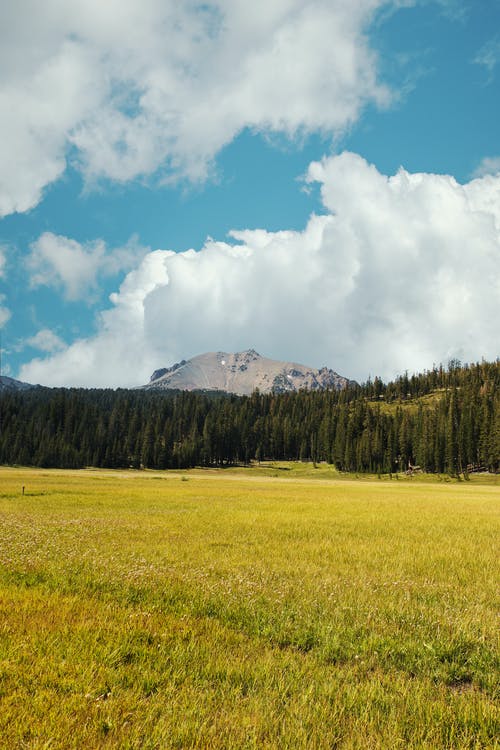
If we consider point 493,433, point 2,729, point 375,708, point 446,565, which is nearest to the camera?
point 2,729

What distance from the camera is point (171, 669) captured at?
6258 mm

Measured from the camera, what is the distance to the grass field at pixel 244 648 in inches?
194

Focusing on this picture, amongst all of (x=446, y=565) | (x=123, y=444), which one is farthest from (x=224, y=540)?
(x=123, y=444)

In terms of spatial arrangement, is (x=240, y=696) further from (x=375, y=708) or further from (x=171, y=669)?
(x=375, y=708)

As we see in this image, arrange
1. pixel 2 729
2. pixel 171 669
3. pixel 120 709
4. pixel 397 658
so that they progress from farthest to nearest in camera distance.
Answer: pixel 397 658, pixel 171 669, pixel 120 709, pixel 2 729

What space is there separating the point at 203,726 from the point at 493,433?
158344mm

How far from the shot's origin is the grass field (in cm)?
493

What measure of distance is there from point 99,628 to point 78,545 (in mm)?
8731

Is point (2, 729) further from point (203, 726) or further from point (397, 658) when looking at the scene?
point (397, 658)

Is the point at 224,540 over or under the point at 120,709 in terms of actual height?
under

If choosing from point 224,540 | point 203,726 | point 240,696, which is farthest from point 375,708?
point 224,540

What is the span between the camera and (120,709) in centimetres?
515

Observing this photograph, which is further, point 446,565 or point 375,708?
point 446,565

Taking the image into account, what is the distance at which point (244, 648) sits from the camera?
7.15 m
